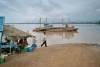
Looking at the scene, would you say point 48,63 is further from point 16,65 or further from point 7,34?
point 7,34

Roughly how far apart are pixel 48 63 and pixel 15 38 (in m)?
4.74

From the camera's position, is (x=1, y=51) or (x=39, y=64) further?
(x=1, y=51)

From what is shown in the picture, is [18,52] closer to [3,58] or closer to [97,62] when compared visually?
[3,58]

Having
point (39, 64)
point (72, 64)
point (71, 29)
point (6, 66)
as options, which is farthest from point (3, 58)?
point (71, 29)

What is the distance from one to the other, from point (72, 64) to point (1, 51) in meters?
6.39

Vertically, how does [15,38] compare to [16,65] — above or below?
above

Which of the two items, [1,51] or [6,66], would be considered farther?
[1,51]

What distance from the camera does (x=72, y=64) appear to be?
859 cm

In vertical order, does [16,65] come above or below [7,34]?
below

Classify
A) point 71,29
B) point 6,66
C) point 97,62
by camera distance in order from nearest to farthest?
point 6,66
point 97,62
point 71,29

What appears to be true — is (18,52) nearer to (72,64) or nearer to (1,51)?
(1,51)

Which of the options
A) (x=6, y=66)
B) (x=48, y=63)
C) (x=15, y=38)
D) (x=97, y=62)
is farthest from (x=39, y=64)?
(x=15, y=38)

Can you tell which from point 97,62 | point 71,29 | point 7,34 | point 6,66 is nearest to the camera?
point 6,66

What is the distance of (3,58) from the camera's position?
9.34 metres
